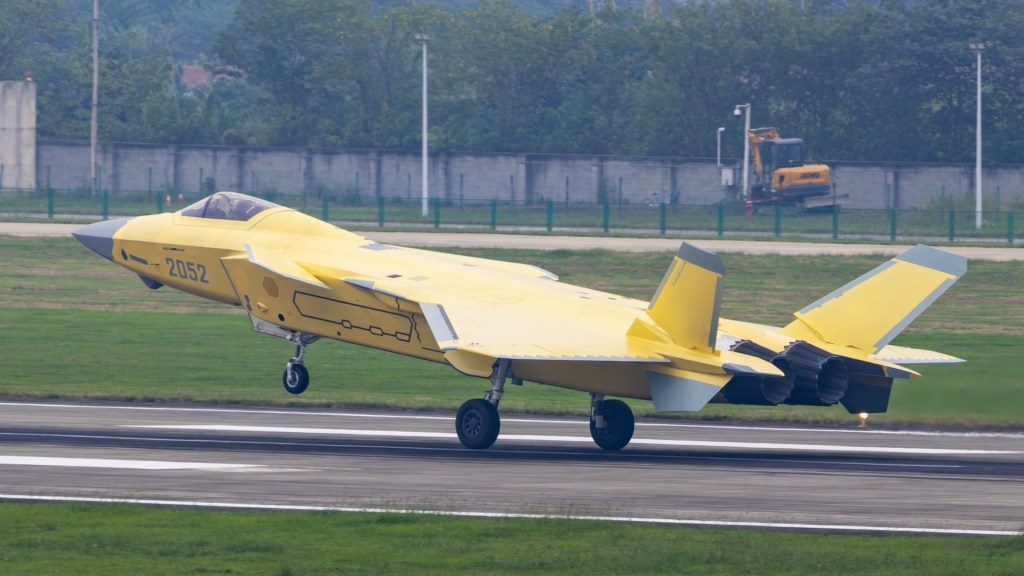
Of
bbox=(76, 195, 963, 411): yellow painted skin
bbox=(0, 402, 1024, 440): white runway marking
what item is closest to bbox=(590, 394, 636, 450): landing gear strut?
bbox=(76, 195, 963, 411): yellow painted skin

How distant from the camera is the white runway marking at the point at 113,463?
61.9 feet

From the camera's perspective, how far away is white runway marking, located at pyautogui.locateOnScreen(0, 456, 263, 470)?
61.9 feet

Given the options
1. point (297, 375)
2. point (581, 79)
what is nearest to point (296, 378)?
point (297, 375)

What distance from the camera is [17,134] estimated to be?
244ft

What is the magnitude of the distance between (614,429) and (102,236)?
10315 mm

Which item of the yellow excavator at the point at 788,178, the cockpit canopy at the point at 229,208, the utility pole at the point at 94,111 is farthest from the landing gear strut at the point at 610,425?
the utility pole at the point at 94,111

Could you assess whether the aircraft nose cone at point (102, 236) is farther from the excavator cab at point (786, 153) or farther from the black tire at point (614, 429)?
the excavator cab at point (786, 153)

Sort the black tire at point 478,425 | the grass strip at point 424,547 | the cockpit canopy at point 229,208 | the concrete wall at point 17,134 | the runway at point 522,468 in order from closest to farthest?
1. the grass strip at point 424,547
2. the runway at point 522,468
3. the black tire at point 478,425
4. the cockpit canopy at point 229,208
5. the concrete wall at point 17,134

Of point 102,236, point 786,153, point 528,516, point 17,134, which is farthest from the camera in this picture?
point 17,134

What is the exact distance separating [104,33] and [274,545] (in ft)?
373

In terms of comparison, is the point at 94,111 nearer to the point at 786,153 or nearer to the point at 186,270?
the point at 786,153

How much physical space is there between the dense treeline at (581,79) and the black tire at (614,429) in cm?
5911

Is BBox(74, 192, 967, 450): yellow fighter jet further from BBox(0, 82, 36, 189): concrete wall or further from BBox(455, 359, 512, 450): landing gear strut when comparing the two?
BBox(0, 82, 36, 189): concrete wall

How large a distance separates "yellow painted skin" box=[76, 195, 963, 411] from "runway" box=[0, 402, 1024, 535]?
1.33 metres
